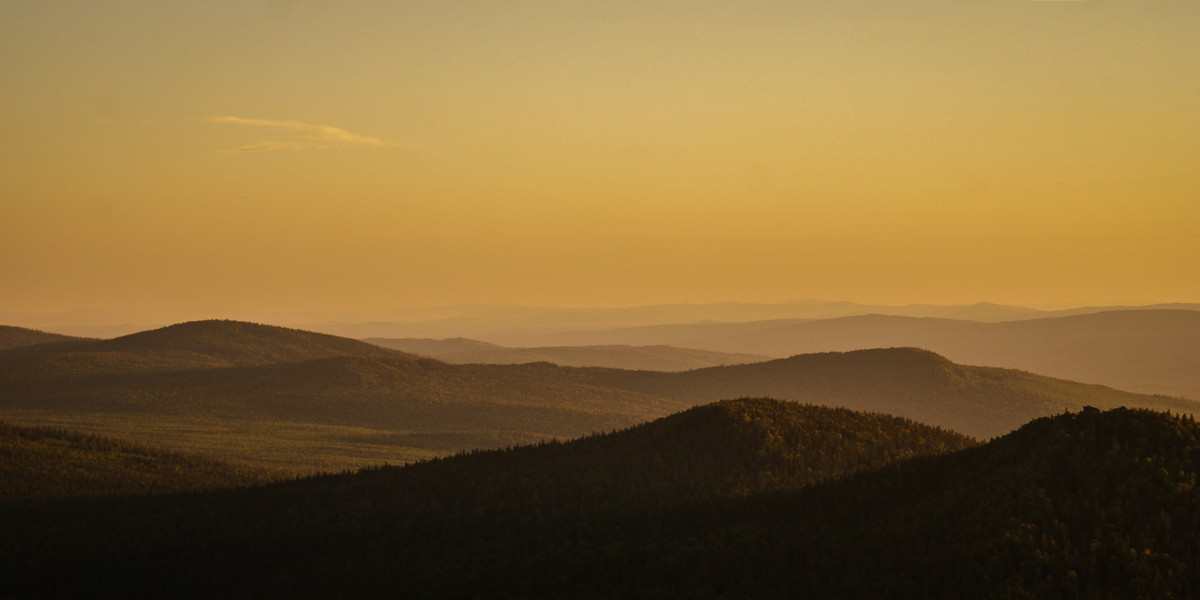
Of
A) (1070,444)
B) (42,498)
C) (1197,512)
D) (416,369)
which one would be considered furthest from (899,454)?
(416,369)

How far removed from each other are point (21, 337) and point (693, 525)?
153787 millimetres

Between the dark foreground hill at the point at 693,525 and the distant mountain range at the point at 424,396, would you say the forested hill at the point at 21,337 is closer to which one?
the distant mountain range at the point at 424,396

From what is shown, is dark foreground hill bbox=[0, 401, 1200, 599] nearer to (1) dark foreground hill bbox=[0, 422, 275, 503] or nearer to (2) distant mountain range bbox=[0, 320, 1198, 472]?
(1) dark foreground hill bbox=[0, 422, 275, 503]

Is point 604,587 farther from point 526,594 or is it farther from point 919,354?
point 919,354

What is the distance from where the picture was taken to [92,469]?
45125mm

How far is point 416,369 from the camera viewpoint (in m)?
110

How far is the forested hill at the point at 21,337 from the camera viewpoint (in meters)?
145

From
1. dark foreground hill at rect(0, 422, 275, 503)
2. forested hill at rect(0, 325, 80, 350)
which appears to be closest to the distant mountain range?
dark foreground hill at rect(0, 422, 275, 503)

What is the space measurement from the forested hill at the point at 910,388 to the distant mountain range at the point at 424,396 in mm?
207

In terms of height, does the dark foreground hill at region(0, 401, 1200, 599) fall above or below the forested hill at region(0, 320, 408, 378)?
below

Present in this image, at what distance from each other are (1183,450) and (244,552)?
2215 centimetres

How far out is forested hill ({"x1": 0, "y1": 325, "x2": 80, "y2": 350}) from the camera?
145 metres

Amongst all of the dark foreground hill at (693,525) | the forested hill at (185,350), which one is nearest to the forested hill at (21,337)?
the forested hill at (185,350)

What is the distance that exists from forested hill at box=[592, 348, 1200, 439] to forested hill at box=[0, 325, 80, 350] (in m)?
89.3
